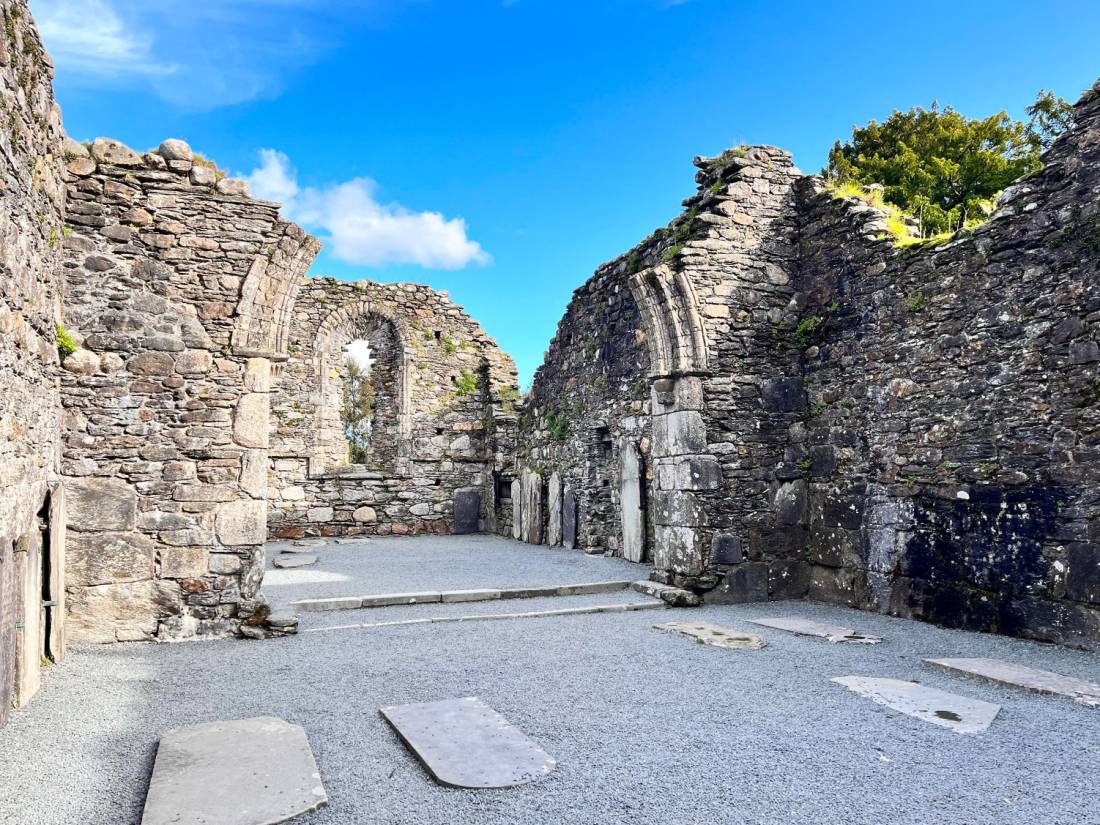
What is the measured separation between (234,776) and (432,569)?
6.77 m

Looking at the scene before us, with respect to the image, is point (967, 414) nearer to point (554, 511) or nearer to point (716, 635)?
point (716, 635)

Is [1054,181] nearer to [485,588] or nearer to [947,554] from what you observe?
[947,554]

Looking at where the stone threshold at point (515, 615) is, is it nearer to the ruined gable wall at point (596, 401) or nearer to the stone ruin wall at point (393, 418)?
the ruined gable wall at point (596, 401)

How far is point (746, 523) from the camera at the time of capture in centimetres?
823

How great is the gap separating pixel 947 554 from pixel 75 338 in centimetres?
761

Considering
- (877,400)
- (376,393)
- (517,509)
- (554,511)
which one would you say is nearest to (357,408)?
(376,393)

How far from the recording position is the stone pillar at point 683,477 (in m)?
8.08

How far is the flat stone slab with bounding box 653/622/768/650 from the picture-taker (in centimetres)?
620

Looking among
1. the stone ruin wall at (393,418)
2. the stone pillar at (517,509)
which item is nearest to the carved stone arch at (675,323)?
the stone pillar at (517,509)

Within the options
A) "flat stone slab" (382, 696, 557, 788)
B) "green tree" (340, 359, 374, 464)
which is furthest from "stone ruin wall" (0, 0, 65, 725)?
"green tree" (340, 359, 374, 464)

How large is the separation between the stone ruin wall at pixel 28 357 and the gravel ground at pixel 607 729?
441 mm

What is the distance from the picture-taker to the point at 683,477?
813 centimetres

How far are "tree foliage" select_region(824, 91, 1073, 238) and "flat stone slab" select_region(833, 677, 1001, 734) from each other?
16.2 metres

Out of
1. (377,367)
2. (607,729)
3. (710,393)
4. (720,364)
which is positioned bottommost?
(607,729)
